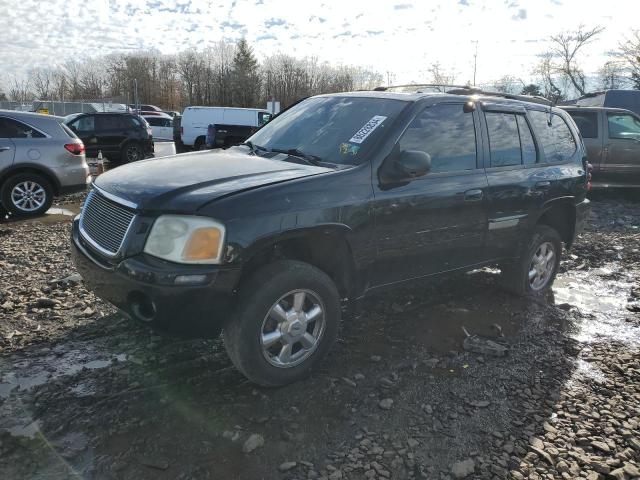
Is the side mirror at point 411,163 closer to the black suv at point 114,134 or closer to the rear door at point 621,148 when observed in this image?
the rear door at point 621,148

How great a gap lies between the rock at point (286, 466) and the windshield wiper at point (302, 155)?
6.24 ft

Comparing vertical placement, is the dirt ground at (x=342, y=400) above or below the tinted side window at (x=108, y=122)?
below

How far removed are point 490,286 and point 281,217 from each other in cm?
329

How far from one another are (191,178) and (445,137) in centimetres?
200

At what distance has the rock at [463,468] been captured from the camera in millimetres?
2576

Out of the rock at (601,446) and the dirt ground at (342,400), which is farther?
the rock at (601,446)

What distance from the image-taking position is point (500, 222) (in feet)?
14.6

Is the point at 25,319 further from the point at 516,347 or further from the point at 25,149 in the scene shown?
the point at 25,149


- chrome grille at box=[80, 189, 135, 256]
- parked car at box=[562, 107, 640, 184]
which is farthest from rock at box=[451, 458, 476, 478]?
parked car at box=[562, 107, 640, 184]

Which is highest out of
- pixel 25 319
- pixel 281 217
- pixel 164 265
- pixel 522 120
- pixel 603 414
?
pixel 522 120

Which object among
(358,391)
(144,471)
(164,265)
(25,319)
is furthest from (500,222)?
(25,319)

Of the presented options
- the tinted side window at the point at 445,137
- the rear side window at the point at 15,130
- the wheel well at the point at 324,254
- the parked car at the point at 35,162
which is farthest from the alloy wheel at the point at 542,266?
the rear side window at the point at 15,130

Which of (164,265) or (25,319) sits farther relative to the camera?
(25,319)

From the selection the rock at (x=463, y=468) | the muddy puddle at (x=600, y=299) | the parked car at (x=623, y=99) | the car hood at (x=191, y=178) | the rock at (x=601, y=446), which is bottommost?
the rock at (x=601, y=446)
